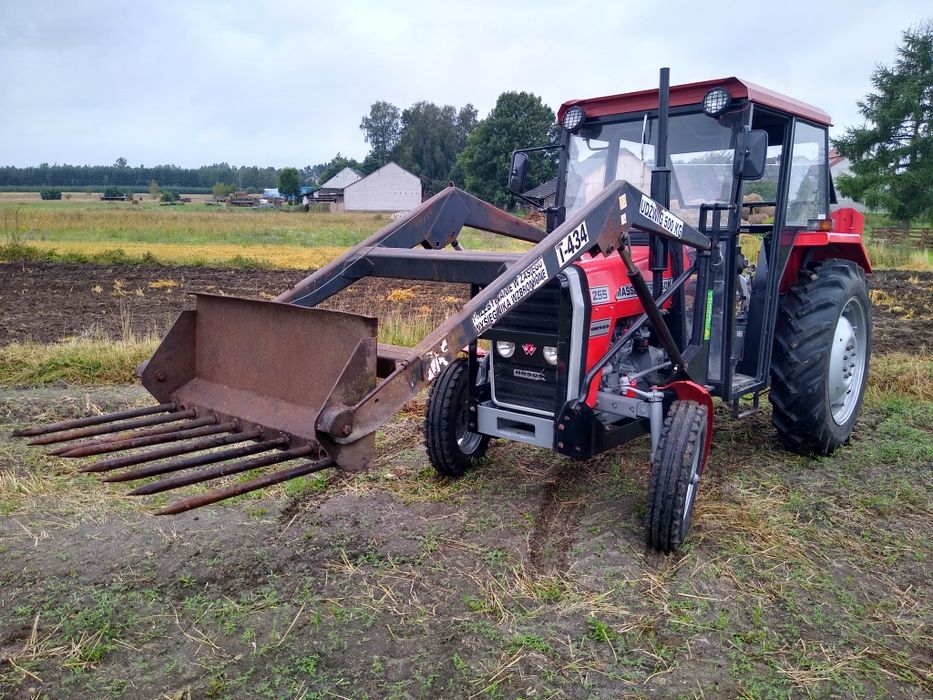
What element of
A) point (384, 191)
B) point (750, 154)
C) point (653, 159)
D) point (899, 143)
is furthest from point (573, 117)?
point (384, 191)

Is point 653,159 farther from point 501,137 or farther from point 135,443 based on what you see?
point 501,137

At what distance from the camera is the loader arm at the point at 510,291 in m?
2.86

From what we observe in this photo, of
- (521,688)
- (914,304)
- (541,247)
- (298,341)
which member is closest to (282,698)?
(521,688)

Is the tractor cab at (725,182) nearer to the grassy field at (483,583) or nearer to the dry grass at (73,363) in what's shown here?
the grassy field at (483,583)

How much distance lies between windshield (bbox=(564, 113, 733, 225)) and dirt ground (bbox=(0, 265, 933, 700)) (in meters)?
1.91

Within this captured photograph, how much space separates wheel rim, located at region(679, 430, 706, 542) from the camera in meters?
3.96

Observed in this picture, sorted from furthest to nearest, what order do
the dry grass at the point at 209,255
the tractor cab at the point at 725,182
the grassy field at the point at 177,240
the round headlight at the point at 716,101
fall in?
the grassy field at the point at 177,240 → the dry grass at the point at 209,255 → the tractor cab at the point at 725,182 → the round headlight at the point at 716,101

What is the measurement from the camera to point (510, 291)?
330 cm

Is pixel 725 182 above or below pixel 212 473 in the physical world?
above

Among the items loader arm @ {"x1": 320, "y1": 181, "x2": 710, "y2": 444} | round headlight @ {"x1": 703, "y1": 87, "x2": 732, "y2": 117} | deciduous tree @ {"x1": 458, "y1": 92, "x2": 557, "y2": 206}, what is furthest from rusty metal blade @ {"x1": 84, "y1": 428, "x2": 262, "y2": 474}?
deciduous tree @ {"x1": 458, "y1": 92, "x2": 557, "y2": 206}

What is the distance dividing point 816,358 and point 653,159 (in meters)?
1.75

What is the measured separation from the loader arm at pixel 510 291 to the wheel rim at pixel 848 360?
195 centimetres

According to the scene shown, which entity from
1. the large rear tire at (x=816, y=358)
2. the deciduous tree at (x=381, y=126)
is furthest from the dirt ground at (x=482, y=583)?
the deciduous tree at (x=381, y=126)

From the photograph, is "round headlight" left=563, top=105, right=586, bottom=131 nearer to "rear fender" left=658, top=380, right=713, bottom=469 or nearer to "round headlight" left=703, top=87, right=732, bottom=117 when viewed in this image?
"round headlight" left=703, top=87, right=732, bottom=117
